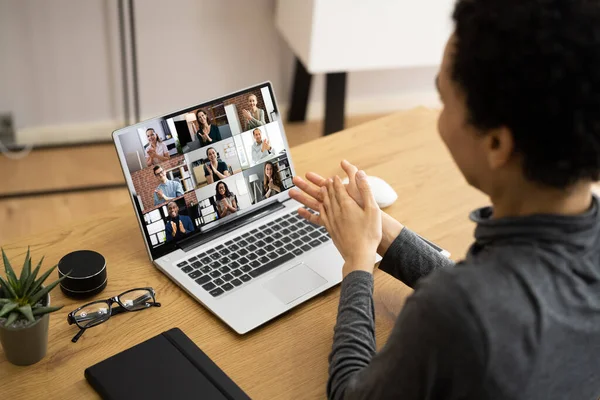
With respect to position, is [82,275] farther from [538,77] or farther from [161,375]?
[538,77]

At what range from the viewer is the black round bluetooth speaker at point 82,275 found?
1.12 metres

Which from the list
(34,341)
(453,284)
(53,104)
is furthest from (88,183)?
(453,284)

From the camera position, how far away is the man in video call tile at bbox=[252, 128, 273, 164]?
1301mm

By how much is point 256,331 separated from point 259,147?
373mm

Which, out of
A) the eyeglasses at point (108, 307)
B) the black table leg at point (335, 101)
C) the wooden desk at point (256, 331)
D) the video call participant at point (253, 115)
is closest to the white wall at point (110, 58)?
the black table leg at point (335, 101)

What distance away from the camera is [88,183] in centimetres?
270

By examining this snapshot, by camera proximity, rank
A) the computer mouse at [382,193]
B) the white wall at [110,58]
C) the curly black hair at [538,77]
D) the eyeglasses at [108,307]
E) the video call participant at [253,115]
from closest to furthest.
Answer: the curly black hair at [538,77]
the eyeglasses at [108,307]
the video call participant at [253,115]
the computer mouse at [382,193]
the white wall at [110,58]

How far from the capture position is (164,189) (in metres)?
1.20

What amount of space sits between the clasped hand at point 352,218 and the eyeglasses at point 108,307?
0.96 feet

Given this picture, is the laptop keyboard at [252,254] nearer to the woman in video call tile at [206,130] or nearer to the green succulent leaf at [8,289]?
the woman in video call tile at [206,130]

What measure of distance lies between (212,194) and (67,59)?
1690 millimetres

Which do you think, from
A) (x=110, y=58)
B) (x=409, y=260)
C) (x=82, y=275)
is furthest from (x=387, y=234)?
(x=110, y=58)

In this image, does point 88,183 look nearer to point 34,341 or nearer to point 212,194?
point 212,194

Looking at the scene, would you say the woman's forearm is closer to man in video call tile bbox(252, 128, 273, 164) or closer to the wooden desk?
the wooden desk
